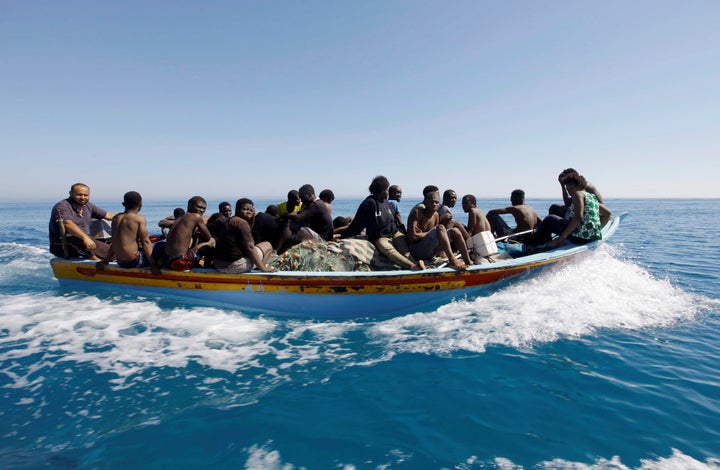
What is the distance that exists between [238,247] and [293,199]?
218 cm

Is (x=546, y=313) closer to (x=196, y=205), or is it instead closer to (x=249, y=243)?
(x=249, y=243)

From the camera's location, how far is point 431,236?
20.9 ft

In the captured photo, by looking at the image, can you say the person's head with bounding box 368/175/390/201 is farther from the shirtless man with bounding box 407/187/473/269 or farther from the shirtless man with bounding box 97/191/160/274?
the shirtless man with bounding box 97/191/160/274

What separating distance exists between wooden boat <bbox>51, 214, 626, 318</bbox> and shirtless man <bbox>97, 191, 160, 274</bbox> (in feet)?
0.69

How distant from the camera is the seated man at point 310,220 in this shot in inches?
272

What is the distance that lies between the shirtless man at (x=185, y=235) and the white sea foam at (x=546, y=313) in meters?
3.52

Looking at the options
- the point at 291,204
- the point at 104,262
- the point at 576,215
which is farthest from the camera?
the point at 291,204

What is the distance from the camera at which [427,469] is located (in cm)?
287

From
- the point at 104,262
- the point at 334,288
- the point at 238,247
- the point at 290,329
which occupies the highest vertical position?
the point at 238,247

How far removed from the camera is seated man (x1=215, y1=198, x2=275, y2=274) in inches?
234

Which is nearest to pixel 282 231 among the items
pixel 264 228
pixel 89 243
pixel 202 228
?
pixel 264 228

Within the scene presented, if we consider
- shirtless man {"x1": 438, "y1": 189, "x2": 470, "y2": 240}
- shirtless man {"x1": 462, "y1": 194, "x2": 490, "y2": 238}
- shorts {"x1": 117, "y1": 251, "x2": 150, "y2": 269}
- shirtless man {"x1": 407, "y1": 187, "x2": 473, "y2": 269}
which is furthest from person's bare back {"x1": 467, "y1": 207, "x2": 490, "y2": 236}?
shorts {"x1": 117, "y1": 251, "x2": 150, "y2": 269}

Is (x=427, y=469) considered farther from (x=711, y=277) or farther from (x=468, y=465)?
(x=711, y=277)

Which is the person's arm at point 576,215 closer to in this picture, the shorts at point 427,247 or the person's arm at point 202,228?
the shorts at point 427,247
